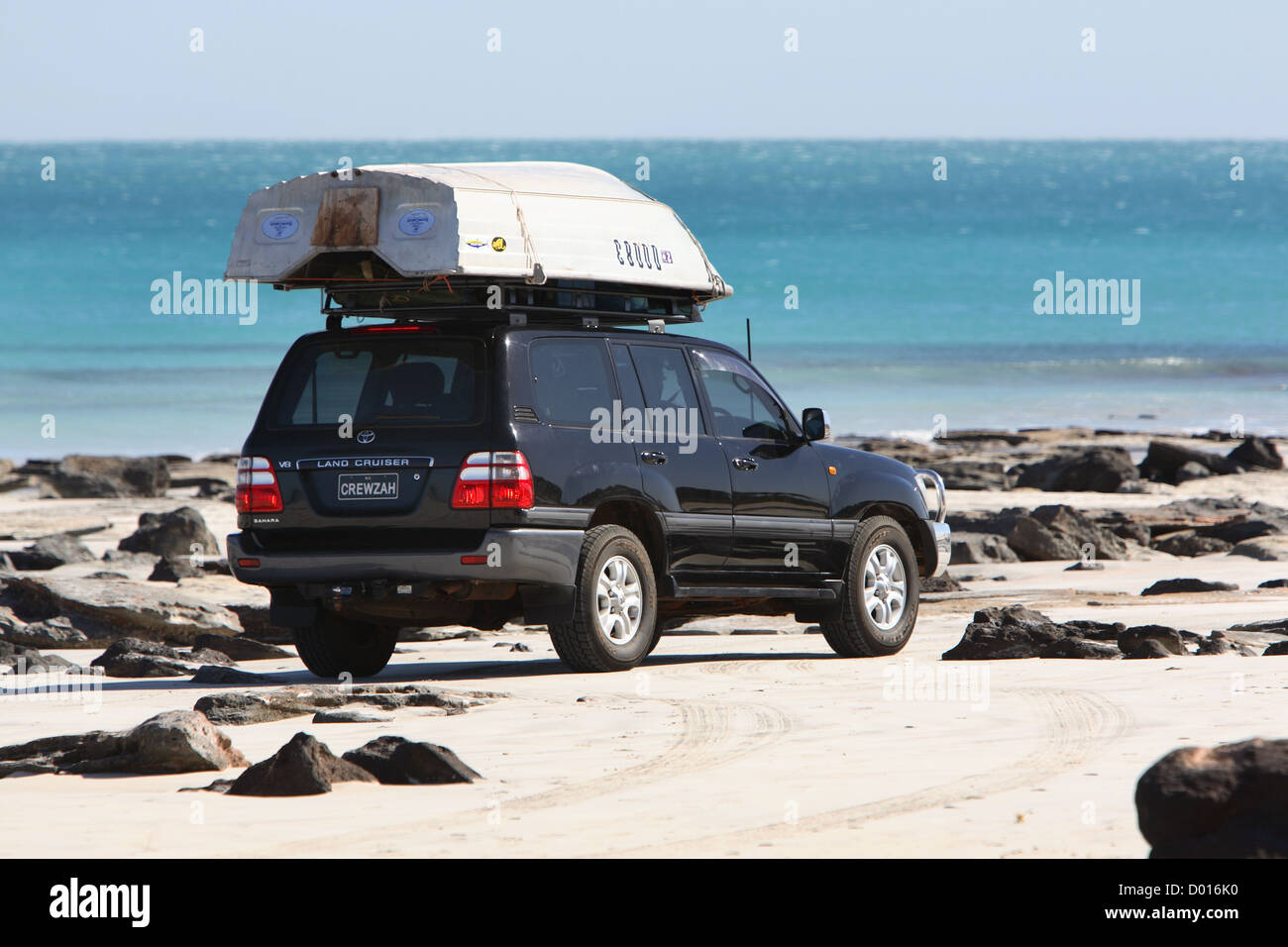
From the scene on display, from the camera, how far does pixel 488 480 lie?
10.4 metres

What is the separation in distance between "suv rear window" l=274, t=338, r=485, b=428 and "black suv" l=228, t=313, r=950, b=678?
0.4 inches

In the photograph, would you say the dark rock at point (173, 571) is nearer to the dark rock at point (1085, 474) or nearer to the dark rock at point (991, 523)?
the dark rock at point (991, 523)

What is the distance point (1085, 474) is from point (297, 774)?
18.3m

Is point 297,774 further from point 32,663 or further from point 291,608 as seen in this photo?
point 32,663

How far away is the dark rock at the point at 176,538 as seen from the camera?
1814cm

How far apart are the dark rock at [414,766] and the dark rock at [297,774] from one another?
6cm

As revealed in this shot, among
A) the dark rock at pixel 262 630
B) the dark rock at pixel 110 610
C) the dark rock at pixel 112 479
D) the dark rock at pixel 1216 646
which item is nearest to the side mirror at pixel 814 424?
the dark rock at pixel 1216 646

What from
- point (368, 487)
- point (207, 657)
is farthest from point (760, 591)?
point (207, 657)

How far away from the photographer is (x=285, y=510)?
425 inches

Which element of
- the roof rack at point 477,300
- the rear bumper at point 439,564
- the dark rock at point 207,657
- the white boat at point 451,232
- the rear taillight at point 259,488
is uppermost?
the white boat at point 451,232
